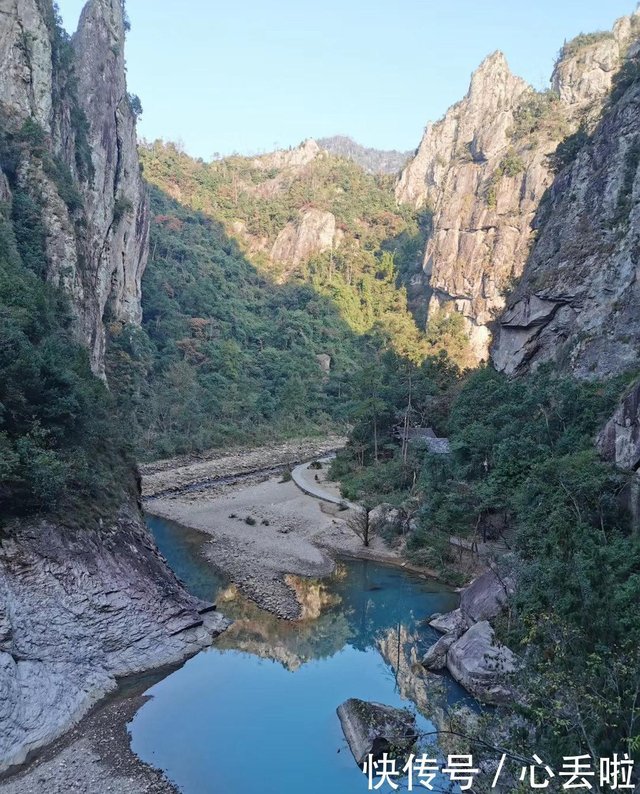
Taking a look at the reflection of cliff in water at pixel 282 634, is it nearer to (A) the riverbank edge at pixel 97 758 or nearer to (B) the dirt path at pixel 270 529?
(B) the dirt path at pixel 270 529

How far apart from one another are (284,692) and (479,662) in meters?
4.65

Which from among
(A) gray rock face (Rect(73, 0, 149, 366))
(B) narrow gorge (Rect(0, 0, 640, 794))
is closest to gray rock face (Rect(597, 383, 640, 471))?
(B) narrow gorge (Rect(0, 0, 640, 794))

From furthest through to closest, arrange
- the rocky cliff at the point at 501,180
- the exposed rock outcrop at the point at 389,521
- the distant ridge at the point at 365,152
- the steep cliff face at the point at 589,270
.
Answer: the distant ridge at the point at 365,152 < the rocky cliff at the point at 501,180 < the exposed rock outcrop at the point at 389,521 < the steep cliff face at the point at 589,270

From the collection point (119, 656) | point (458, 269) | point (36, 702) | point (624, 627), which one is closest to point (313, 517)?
point (119, 656)

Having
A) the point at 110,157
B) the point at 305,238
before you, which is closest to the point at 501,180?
the point at 305,238

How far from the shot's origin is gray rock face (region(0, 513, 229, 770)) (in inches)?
457

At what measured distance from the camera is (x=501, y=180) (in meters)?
64.6

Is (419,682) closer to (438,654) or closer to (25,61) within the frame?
(438,654)

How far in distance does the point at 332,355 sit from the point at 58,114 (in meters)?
38.5

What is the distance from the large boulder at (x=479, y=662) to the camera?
513 inches

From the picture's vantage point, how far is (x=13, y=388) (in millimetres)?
15164

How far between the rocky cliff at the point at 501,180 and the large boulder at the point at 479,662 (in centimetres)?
4900

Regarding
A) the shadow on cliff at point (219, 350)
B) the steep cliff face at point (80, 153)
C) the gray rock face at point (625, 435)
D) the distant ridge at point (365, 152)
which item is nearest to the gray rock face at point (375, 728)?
the gray rock face at point (625, 435)

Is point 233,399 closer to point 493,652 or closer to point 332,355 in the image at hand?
point 332,355
